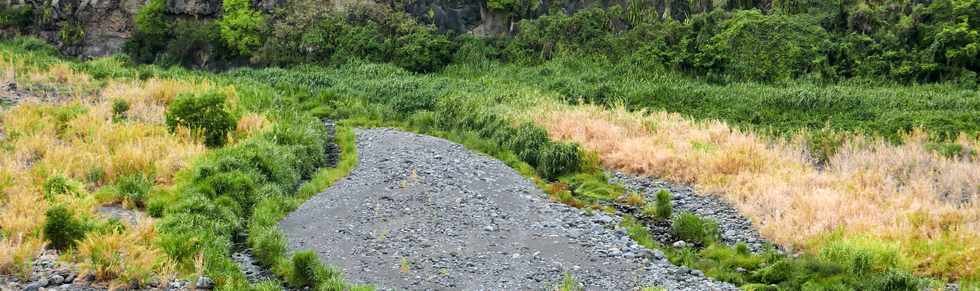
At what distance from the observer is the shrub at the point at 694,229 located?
18.3 meters

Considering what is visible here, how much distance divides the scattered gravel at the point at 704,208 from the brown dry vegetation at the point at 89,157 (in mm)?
11335

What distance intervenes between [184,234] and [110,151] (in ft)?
24.2

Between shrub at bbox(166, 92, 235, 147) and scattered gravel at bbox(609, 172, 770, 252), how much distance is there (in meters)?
11.6

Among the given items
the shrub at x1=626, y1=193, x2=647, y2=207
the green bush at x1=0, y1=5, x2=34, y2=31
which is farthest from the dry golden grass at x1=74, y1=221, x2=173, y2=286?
the green bush at x1=0, y1=5, x2=34, y2=31

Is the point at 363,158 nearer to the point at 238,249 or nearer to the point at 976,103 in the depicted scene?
the point at 238,249

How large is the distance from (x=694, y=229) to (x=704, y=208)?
2.11m

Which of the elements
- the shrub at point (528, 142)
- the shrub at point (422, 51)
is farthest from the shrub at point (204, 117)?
the shrub at point (422, 51)

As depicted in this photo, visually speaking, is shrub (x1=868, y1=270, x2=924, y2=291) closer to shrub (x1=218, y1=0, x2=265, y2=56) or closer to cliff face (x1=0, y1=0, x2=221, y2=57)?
shrub (x1=218, y1=0, x2=265, y2=56)

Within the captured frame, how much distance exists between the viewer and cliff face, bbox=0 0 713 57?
151 feet

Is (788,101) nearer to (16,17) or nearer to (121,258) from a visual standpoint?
(121,258)

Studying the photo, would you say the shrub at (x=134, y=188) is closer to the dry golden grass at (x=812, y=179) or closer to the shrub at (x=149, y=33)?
the dry golden grass at (x=812, y=179)

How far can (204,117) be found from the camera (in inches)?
945

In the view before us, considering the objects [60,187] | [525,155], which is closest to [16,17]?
[60,187]

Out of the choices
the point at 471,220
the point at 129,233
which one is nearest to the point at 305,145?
the point at 471,220
